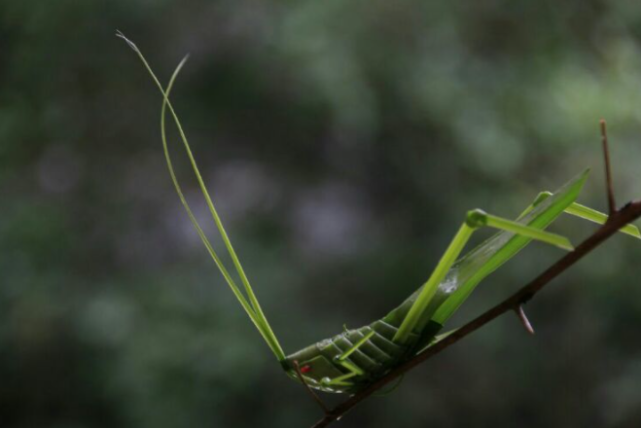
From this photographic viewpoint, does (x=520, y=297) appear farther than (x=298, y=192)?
No

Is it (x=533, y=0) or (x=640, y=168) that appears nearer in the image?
(x=640, y=168)

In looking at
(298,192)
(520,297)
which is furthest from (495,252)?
(298,192)

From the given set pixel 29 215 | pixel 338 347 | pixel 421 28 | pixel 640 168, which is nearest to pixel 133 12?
pixel 29 215

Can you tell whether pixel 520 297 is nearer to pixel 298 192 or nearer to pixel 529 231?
pixel 529 231

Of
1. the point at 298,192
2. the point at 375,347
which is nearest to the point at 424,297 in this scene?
the point at 375,347

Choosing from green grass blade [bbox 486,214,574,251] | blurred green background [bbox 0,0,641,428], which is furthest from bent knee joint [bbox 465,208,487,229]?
blurred green background [bbox 0,0,641,428]

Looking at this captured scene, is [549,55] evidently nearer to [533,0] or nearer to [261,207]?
[533,0]
